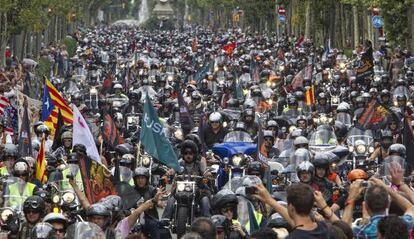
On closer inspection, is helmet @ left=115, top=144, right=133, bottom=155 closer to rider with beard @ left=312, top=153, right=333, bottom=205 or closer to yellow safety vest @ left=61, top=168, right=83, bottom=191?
yellow safety vest @ left=61, top=168, right=83, bottom=191

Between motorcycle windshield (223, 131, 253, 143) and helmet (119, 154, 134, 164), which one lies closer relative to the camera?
helmet (119, 154, 134, 164)

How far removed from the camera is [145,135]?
18.5 metres

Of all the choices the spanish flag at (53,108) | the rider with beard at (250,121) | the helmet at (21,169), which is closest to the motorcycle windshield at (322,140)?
the rider with beard at (250,121)

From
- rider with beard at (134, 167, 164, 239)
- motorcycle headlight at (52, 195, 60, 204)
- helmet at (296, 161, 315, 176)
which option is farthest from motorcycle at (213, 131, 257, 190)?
motorcycle headlight at (52, 195, 60, 204)

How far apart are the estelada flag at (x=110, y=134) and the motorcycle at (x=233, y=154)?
2.23 m

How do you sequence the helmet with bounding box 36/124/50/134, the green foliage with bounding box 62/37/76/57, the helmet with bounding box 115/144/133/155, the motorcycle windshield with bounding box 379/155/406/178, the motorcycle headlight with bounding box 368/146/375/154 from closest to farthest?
1. the motorcycle windshield with bounding box 379/155/406/178
2. the helmet with bounding box 115/144/133/155
3. the helmet with bounding box 36/124/50/134
4. the motorcycle headlight with bounding box 368/146/375/154
5. the green foliage with bounding box 62/37/76/57

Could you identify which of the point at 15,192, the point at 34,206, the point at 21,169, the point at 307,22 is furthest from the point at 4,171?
the point at 307,22

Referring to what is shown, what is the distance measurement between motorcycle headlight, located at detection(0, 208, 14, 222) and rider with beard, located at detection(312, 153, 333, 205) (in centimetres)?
363

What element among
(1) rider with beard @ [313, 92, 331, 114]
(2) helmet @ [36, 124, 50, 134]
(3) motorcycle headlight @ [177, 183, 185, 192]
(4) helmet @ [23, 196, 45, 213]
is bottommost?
(1) rider with beard @ [313, 92, 331, 114]

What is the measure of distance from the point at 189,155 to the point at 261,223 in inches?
103

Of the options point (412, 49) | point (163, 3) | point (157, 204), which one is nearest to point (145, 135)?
point (157, 204)

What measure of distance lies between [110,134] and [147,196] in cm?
664

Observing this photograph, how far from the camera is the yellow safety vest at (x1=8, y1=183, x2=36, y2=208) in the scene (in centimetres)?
1399

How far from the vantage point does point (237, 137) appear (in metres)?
19.8
